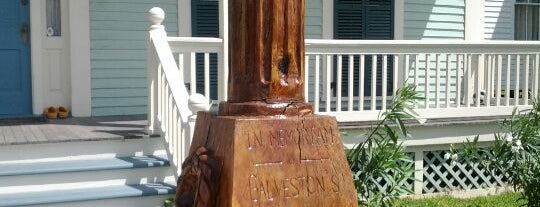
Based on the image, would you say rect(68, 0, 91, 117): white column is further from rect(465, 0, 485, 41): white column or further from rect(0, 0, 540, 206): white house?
rect(465, 0, 485, 41): white column

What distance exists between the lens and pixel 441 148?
6.64 meters

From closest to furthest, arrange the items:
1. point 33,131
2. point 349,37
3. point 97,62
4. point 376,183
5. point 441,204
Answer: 1. point 376,183
2. point 33,131
3. point 441,204
4. point 97,62
5. point 349,37

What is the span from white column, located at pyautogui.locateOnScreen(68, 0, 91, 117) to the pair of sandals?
159mm

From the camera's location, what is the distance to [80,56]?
6.98 metres

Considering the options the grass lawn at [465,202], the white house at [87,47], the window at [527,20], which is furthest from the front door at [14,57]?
the window at [527,20]

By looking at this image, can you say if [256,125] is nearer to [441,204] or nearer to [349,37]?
[441,204]

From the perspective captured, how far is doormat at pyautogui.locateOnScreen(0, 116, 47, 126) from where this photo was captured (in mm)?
6336

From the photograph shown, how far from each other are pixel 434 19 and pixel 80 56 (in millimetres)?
4789

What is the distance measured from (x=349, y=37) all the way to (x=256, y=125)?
24.2 ft

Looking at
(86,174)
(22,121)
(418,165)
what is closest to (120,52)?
(22,121)

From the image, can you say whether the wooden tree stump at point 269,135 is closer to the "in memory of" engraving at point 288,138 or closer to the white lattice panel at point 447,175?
the "in memory of" engraving at point 288,138

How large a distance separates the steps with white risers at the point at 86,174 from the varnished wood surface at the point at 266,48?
11.7ft

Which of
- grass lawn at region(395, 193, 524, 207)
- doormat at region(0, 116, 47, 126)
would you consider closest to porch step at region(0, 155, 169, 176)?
doormat at region(0, 116, 47, 126)

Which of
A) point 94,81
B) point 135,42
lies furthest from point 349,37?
point 94,81
